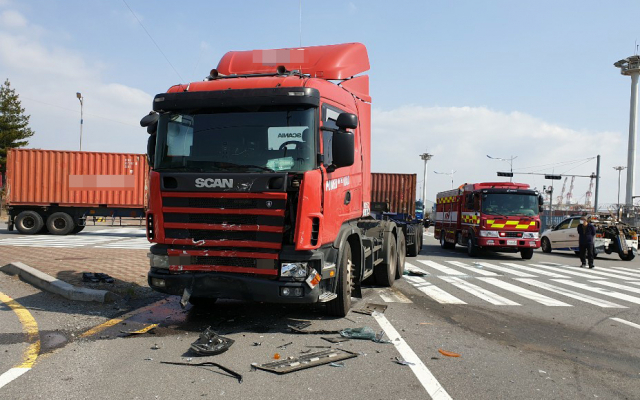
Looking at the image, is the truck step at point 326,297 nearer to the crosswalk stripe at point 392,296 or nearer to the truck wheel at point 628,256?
the crosswalk stripe at point 392,296

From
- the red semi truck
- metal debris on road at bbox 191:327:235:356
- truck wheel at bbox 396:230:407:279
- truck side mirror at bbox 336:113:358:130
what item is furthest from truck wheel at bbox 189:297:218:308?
truck wheel at bbox 396:230:407:279

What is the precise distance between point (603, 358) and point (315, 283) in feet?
10.4

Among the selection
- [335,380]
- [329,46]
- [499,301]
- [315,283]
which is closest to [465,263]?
[499,301]

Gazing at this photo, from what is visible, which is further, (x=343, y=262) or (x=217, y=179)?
(x=343, y=262)

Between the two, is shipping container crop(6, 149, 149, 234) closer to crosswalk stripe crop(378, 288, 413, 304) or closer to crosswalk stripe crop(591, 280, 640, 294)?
crosswalk stripe crop(378, 288, 413, 304)

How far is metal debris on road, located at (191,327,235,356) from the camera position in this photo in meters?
5.03

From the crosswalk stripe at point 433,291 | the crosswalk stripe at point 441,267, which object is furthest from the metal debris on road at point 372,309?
the crosswalk stripe at point 441,267

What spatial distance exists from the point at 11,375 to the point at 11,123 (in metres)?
53.2

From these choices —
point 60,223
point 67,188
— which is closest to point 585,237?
point 67,188

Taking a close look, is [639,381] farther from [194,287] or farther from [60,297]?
[60,297]

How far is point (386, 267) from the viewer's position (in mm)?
9852

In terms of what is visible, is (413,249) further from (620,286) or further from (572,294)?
(572,294)

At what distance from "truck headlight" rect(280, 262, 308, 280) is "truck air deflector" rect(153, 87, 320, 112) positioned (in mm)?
1878

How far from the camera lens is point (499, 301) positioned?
8812mm
